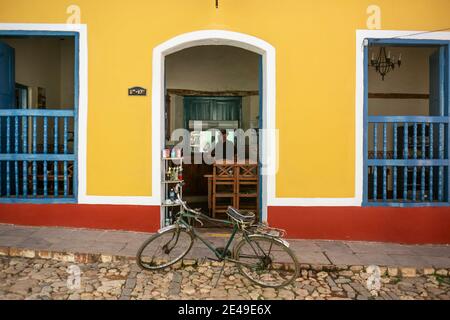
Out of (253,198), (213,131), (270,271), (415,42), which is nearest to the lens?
(270,271)

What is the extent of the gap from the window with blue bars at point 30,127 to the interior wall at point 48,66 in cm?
2

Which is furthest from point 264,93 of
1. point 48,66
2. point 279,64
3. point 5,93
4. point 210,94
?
Answer: point 48,66

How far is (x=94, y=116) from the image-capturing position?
5.52m

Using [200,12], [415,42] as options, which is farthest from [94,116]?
[415,42]

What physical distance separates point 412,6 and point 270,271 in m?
4.65

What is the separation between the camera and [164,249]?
4.35 meters

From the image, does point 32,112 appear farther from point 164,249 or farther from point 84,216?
point 164,249

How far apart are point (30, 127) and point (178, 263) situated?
503 cm

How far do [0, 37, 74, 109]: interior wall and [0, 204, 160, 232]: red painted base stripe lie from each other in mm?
3296

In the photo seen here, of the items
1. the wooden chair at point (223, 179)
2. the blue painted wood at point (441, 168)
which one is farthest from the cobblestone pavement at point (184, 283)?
the wooden chair at point (223, 179)

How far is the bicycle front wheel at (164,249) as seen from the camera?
424cm

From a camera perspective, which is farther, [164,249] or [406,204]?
[406,204]

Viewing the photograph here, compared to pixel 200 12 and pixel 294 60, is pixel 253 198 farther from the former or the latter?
pixel 200 12

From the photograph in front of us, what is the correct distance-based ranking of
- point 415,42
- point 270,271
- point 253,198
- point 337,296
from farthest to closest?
1. point 253,198
2. point 415,42
3. point 270,271
4. point 337,296
